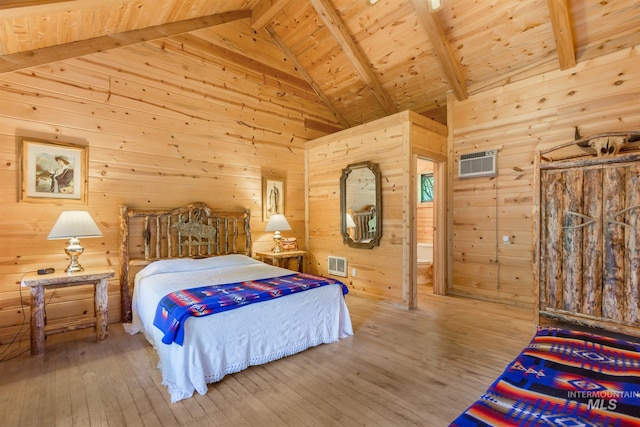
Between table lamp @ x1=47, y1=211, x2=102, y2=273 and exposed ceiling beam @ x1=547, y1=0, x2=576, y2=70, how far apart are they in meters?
5.12

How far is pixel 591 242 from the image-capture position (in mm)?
3016

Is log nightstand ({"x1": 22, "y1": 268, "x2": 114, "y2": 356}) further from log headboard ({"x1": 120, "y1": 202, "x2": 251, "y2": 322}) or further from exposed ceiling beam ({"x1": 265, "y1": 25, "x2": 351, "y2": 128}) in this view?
exposed ceiling beam ({"x1": 265, "y1": 25, "x2": 351, "y2": 128})

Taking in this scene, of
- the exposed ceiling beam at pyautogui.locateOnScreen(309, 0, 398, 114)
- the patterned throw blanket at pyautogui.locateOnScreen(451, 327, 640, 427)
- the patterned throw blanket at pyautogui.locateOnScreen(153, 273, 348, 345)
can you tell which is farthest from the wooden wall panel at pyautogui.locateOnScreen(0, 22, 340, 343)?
the patterned throw blanket at pyautogui.locateOnScreen(451, 327, 640, 427)

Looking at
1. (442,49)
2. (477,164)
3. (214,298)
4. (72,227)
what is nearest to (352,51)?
(442,49)

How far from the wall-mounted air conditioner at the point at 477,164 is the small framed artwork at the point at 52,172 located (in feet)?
15.9

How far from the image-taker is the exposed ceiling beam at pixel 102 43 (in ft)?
9.93

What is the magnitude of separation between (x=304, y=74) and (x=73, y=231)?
424 centimetres

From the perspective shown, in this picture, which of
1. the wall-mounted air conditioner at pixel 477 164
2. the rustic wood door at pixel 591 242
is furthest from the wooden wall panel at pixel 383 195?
the rustic wood door at pixel 591 242

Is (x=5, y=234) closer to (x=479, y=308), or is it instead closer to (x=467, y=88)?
(x=479, y=308)

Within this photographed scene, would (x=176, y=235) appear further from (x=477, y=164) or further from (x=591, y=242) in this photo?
(x=591, y=242)

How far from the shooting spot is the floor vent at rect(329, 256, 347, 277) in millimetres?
4816

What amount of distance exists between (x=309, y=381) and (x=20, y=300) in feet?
9.87

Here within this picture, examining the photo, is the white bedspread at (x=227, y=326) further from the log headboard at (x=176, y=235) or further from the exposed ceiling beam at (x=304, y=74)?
the exposed ceiling beam at (x=304, y=74)

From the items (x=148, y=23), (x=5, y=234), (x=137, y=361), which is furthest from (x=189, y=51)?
(x=137, y=361)
